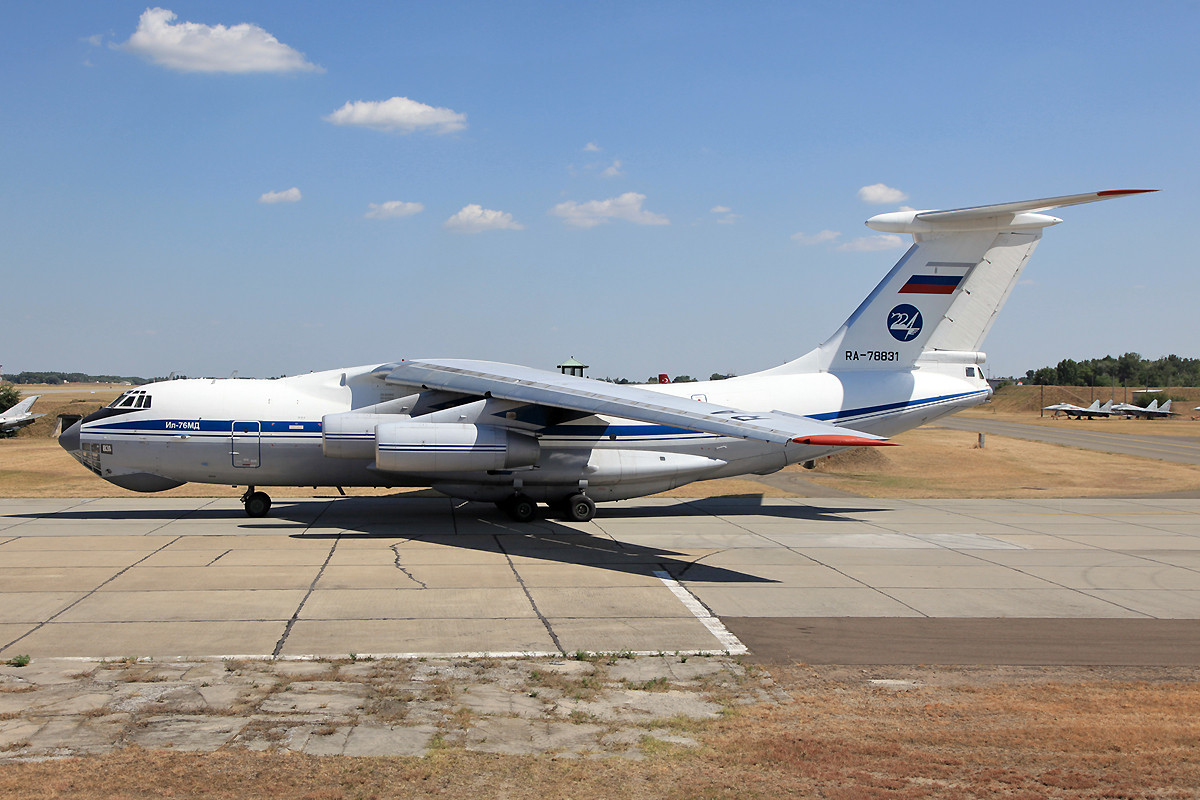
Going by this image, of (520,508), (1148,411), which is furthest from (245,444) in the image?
(1148,411)

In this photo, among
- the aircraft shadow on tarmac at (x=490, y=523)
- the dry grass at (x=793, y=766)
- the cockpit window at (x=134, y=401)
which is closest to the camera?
the dry grass at (x=793, y=766)

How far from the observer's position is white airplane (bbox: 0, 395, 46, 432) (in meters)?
40.3

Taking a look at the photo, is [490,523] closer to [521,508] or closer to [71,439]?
[521,508]

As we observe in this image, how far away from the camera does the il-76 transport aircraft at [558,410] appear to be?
53.4 ft

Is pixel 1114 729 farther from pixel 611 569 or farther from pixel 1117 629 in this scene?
pixel 611 569

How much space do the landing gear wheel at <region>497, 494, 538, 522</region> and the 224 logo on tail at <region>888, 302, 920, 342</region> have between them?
8823 mm

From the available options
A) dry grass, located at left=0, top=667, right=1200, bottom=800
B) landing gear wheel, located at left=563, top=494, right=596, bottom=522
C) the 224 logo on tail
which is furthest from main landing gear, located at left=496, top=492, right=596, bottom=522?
dry grass, located at left=0, top=667, right=1200, bottom=800

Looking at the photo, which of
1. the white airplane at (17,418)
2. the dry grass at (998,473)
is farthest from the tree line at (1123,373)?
the white airplane at (17,418)

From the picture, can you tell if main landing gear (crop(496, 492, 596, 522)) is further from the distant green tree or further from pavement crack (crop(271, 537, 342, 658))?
the distant green tree

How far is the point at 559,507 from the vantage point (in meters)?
17.9

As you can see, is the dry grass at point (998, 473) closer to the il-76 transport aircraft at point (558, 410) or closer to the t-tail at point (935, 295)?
the t-tail at point (935, 295)

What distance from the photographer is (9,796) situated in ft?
17.4

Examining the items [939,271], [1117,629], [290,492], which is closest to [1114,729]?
[1117,629]

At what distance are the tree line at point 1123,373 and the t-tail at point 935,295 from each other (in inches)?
4648
